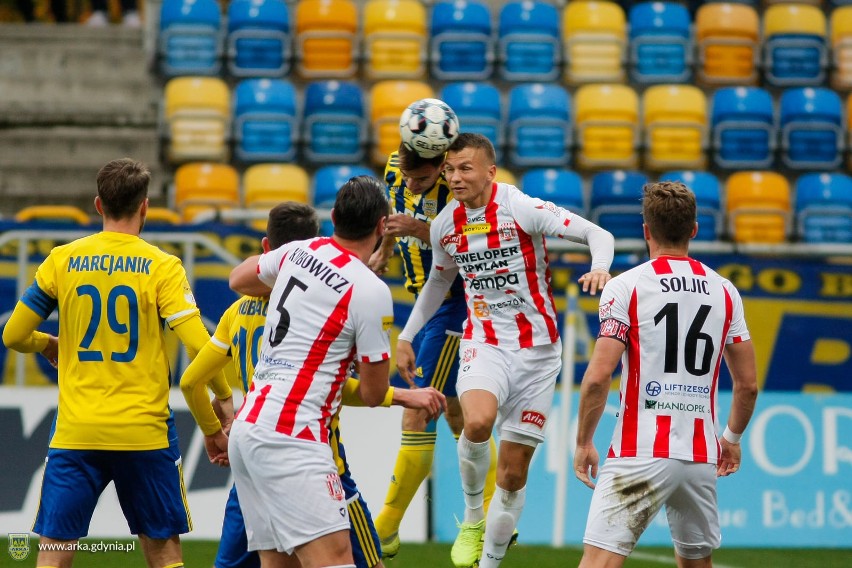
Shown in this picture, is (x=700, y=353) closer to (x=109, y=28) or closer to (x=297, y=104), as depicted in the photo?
(x=297, y=104)

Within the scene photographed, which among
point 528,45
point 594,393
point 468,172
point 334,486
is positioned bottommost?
point 334,486

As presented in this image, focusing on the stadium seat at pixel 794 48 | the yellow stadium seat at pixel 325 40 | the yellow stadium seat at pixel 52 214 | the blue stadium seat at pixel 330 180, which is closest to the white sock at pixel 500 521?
the yellow stadium seat at pixel 52 214

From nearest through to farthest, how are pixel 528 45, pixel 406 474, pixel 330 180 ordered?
pixel 406 474 < pixel 330 180 < pixel 528 45

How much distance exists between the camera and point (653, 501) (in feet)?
16.1

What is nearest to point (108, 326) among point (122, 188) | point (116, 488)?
point (122, 188)

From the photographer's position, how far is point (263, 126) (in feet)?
44.6

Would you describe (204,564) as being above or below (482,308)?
below

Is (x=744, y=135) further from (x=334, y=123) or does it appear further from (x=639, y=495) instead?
(x=639, y=495)

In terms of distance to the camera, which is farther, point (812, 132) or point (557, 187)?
point (812, 132)

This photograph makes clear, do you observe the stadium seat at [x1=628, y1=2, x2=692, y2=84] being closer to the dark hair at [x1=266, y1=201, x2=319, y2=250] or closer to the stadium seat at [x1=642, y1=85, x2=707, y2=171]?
the stadium seat at [x1=642, y1=85, x2=707, y2=171]

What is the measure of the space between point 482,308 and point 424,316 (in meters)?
0.36

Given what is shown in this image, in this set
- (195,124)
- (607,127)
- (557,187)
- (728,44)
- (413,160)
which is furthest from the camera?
(728,44)

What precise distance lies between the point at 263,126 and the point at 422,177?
7.25 metres

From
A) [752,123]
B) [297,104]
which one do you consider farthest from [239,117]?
[752,123]
